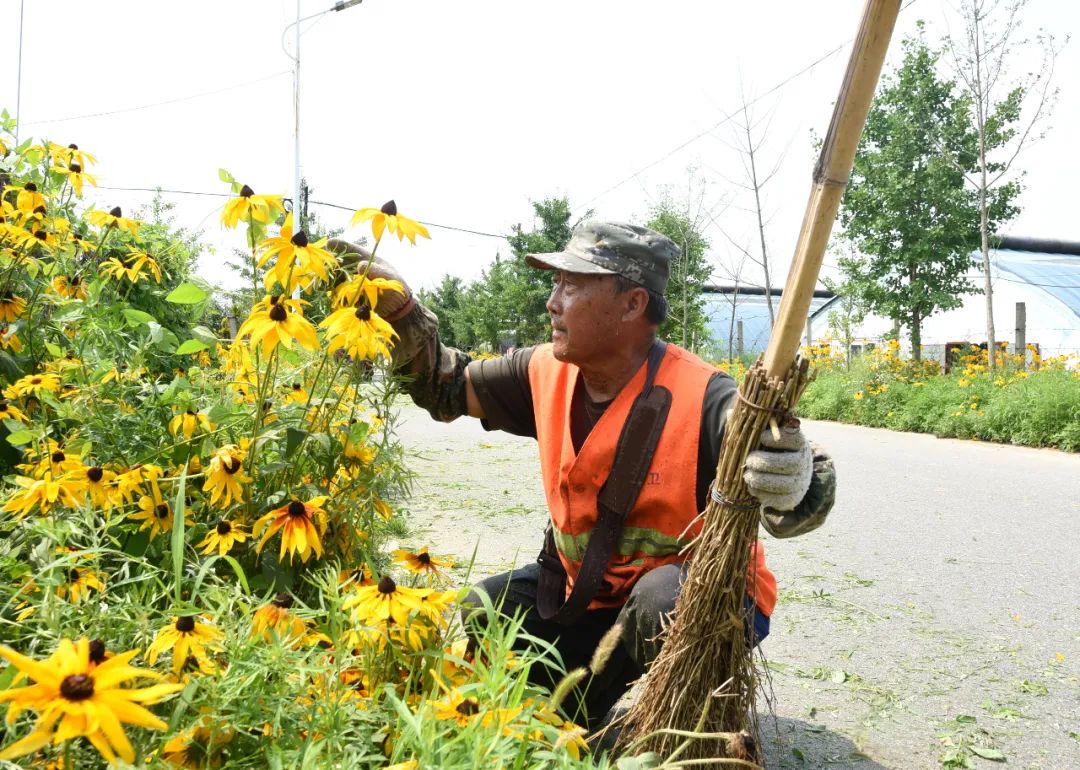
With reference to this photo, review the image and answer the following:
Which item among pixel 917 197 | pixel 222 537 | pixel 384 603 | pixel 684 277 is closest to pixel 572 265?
pixel 222 537

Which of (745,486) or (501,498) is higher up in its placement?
(745,486)

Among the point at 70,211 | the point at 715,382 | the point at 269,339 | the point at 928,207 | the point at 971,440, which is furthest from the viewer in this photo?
the point at 928,207

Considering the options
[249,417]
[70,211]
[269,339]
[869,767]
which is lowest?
[869,767]

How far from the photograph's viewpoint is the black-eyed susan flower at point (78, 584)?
64.2 inches

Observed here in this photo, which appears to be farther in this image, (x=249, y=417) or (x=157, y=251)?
(x=157, y=251)

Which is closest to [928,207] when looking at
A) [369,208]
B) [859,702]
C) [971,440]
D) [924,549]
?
[971,440]

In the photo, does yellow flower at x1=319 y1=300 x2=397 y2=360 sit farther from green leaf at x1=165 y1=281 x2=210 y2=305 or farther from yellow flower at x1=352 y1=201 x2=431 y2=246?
green leaf at x1=165 y1=281 x2=210 y2=305

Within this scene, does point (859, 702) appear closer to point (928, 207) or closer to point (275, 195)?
point (275, 195)

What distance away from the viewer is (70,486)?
2018 mm

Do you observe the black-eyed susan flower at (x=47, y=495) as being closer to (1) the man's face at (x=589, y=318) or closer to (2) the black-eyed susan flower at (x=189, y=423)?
(2) the black-eyed susan flower at (x=189, y=423)

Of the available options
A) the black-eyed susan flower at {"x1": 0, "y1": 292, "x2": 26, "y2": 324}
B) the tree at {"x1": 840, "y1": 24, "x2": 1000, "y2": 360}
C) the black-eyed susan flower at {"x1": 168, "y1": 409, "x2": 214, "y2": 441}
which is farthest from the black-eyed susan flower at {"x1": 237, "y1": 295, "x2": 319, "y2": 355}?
the tree at {"x1": 840, "y1": 24, "x2": 1000, "y2": 360}

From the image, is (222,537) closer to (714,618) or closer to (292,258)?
(292,258)

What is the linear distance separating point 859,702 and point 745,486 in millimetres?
1571

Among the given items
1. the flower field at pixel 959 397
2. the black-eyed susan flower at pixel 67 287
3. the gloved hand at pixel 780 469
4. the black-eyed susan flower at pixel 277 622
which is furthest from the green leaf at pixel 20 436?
the flower field at pixel 959 397
